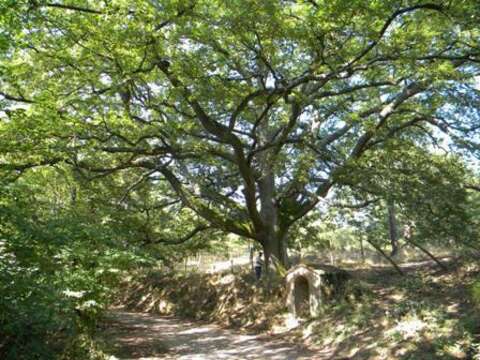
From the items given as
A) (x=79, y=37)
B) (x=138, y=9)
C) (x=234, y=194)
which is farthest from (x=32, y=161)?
(x=234, y=194)

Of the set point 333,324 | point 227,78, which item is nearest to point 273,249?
point 333,324

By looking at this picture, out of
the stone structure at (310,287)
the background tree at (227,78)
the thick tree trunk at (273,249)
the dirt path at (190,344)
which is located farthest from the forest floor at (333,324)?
the background tree at (227,78)

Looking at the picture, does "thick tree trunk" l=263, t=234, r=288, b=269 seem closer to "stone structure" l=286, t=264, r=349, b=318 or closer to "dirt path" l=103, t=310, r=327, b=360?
"stone structure" l=286, t=264, r=349, b=318

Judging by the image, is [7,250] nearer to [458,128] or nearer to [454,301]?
[454,301]

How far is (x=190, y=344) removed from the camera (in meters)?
9.53

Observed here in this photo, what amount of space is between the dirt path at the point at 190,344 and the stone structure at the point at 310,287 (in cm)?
137

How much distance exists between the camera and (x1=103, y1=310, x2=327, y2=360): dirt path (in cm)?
833

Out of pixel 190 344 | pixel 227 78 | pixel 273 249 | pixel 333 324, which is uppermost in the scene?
pixel 227 78

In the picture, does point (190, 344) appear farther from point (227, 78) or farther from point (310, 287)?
point (227, 78)

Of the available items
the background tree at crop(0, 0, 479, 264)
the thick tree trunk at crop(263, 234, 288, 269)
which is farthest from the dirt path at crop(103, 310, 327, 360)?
the background tree at crop(0, 0, 479, 264)

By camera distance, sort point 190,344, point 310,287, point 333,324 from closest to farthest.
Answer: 1. point 333,324
2. point 190,344
3. point 310,287

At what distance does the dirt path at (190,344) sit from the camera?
328 inches

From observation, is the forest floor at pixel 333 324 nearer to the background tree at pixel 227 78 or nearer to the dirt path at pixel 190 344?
the dirt path at pixel 190 344

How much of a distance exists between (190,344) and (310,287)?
11.9 ft
